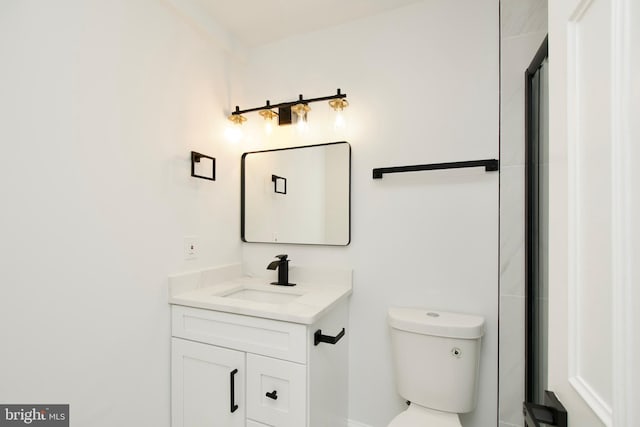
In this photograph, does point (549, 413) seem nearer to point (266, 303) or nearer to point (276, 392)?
point (276, 392)

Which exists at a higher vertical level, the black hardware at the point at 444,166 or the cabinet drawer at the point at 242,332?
the black hardware at the point at 444,166

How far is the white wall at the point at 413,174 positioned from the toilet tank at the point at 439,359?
14cm

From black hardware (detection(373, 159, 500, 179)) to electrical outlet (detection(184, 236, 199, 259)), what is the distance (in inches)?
40.3

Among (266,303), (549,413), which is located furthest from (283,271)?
(549,413)

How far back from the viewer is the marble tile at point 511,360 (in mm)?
1295

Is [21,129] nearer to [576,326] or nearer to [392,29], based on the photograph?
[576,326]

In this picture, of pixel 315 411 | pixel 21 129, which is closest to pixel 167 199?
pixel 21 129

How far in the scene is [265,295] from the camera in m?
1.69

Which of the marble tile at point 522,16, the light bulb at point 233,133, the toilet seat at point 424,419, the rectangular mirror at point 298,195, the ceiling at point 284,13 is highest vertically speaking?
the ceiling at point 284,13

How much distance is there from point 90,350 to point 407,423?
129 cm

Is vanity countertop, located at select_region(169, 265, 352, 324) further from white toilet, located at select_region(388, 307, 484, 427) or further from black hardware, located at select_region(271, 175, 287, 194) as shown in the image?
black hardware, located at select_region(271, 175, 287, 194)

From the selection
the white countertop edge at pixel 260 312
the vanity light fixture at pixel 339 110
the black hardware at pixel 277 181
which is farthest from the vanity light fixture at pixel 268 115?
the white countertop edge at pixel 260 312

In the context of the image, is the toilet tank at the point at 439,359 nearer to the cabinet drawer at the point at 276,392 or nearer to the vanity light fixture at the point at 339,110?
the cabinet drawer at the point at 276,392

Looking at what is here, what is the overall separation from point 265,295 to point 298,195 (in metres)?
0.62
